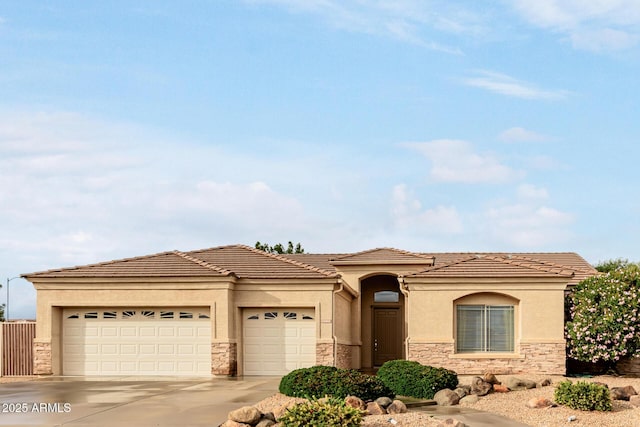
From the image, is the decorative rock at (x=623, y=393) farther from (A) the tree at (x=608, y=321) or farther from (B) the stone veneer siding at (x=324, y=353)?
(B) the stone veneer siding at (x=324, y=353)

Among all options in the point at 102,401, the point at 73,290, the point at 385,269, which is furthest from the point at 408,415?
the point at 385,269

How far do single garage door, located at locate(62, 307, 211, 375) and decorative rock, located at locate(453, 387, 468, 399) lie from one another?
9.32 m

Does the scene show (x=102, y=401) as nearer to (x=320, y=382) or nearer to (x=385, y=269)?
(x=320, y=382)

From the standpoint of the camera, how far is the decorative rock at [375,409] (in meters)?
15.8

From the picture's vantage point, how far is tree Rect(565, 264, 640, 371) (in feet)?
80.7

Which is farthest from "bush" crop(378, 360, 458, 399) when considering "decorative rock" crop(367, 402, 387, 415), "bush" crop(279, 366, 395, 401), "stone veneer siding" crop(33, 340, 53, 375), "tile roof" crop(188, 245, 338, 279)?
"stone veneer siding" crop(33, 340, 53, 375)

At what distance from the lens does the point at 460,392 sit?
62.0 ft

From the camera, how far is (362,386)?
56.9 feet

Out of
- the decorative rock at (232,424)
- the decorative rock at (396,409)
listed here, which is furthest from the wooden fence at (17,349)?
the decorative rock at (396,409)

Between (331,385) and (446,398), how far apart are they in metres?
2.79

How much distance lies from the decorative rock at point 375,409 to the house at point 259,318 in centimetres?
977

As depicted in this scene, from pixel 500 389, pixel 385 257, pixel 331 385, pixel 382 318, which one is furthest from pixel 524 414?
pixel 382 318

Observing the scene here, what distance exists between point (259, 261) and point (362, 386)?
11.0m

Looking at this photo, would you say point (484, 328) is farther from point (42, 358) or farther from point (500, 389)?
point (42, 358)
